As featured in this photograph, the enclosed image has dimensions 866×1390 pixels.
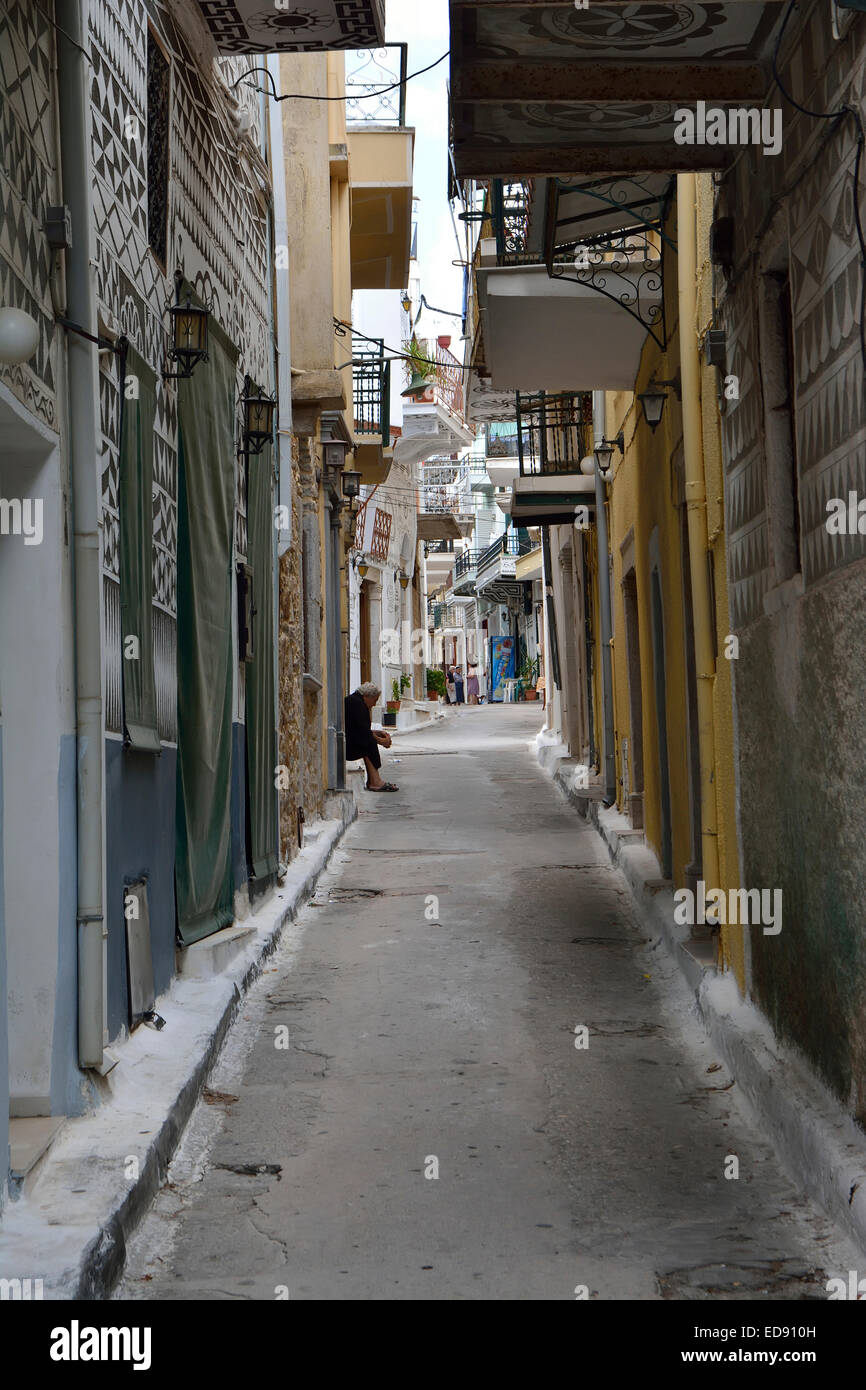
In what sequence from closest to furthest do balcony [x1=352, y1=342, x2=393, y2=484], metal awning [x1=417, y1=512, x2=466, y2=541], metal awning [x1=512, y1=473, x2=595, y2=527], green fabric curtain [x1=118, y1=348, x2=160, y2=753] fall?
green fabric curtain [x1=118, y1=348, x2=160, y2=753] → metal awning [x1=512, y1=473, x2=595, y2=527] → balcony [x1=352, y1=342, x2=393, y2=484] → metal awning [x1=417, y1=512, x2=466, y2=541]

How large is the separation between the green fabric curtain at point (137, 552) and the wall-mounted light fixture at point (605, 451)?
7.20 m

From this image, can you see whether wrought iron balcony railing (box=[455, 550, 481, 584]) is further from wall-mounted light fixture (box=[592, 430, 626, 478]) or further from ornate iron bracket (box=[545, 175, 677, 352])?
ornate iron bracket (box=[545, 175, 677, 352])

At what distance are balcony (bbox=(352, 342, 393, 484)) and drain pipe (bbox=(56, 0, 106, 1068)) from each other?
512 inches

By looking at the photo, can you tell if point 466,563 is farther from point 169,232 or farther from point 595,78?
point 595,78

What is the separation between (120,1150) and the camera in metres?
5.00

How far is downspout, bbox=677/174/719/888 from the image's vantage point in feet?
25.8

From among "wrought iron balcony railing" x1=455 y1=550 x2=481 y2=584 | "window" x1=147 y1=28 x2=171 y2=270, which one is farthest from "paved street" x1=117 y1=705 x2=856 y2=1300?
"wrought iron balcony railing" x1=455 y1=550 x2=481 y2=584

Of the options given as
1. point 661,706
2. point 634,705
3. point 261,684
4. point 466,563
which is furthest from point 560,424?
point 466,563

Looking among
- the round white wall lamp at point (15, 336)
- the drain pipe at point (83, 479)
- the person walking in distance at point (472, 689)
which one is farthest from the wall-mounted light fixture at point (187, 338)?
the person walking in distance at point (472, 689)

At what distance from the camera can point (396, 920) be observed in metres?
10.3

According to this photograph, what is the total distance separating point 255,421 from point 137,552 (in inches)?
143

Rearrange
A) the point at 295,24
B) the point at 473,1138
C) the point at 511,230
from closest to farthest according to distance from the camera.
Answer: the point at 473,1138 < the point at 295,24 < the point at 511,230
